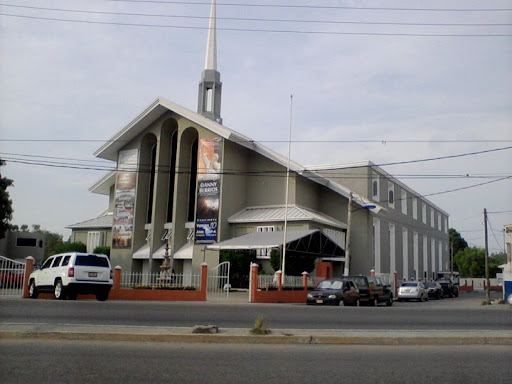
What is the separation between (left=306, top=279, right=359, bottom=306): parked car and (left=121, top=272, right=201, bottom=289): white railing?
233 inches

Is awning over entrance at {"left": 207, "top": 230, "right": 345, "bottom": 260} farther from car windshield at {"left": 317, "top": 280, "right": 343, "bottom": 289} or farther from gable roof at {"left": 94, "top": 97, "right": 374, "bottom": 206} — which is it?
gable roof at {"left": 94, "top": 97, "right": 374, "bottom": 206}

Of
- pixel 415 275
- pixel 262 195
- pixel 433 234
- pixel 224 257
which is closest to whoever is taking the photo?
pixel 224 257

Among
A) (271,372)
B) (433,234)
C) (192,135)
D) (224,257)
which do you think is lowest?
(271,372)

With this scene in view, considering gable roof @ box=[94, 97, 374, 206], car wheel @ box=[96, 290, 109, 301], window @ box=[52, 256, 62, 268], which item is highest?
gable roof @ box=[94, 97, 374, 206]

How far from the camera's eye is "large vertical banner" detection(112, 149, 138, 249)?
42719 mm

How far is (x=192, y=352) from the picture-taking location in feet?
30.8

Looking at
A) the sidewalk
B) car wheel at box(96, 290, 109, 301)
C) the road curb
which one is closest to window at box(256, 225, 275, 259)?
car wheel at box(96, 290, 109, 301)

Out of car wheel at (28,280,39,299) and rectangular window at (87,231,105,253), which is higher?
rectangular window at (87,231,105,253)

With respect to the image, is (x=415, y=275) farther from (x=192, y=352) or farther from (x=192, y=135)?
(x=192, y=352)

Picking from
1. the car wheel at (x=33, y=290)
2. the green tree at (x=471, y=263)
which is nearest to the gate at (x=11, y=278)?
the car wheel at (x=33, y=290)

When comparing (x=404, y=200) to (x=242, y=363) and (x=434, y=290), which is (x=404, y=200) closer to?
(x=434, y=290)

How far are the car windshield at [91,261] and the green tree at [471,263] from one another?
267 ft

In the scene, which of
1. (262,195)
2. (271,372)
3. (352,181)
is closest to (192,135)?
(262,195)

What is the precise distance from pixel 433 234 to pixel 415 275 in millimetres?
11200
